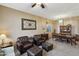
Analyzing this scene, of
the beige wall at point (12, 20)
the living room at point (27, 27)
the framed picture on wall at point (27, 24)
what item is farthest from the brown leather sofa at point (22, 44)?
the framed picture on wall at point (27, 24)

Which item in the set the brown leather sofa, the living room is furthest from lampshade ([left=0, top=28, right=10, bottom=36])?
the brown leather sofa

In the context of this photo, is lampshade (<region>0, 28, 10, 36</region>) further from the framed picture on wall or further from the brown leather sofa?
the framed picture on wall

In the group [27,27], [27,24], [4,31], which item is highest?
[27,24]

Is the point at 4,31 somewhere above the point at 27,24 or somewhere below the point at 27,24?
below

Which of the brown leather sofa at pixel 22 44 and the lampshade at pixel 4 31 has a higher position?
the lampshade at pixel 4 31

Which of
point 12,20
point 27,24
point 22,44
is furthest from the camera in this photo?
point 22,44

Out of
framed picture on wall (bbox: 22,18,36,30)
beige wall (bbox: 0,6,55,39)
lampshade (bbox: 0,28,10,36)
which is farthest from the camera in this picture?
framed picture on wall (bbox: 22,18,36,30)

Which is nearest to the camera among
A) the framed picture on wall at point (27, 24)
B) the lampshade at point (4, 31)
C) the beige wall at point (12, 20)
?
the beige wall at point (12, 20)

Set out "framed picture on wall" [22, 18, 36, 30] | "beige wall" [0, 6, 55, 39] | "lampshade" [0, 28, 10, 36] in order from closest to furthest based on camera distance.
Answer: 1. "beige wall" [0, 6, 55, 39]
2. "lampshade" [0, 28, 10, 36]
3. "framed picture on wall" [22, 18, 36, 30]

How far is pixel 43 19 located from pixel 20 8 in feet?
3.70

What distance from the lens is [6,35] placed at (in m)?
2.59

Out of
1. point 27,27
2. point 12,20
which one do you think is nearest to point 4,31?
point 12,20

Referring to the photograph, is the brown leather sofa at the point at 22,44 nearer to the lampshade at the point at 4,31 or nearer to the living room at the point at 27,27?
the living room at the point at 27,27

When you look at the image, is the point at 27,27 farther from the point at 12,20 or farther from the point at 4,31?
the point at 4,31
